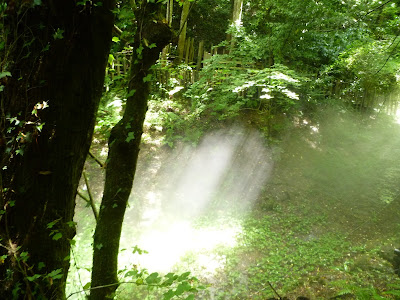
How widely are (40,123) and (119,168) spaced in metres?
1.00

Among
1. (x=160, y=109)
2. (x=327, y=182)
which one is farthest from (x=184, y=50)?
(x=327, y=182)

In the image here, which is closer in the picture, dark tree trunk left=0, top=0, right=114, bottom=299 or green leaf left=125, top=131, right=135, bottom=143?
dark tree trunk left=0, top=0, right=114, bottom=299

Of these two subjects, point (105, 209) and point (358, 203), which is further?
point (358, 203)

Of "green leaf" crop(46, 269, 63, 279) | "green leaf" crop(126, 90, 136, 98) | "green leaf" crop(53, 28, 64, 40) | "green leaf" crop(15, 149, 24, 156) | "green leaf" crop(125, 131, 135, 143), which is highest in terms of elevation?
"green leaf" crop(53, 28, 64, 40)

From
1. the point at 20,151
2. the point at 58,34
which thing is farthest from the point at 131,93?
the point at 20,151

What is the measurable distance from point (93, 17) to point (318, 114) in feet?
32.8

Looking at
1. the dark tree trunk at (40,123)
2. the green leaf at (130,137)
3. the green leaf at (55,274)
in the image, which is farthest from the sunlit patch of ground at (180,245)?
the dark tree trunk at (40,123)

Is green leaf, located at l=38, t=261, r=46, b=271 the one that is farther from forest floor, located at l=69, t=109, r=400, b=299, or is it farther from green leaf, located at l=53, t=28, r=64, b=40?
forest floor, located at l=69, t=109, r=400, b=299

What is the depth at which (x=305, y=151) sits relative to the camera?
850 cm

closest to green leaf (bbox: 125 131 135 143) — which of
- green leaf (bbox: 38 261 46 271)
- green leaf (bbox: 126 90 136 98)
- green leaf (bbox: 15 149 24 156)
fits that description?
green leaf (bbox: 126 90 136 98)

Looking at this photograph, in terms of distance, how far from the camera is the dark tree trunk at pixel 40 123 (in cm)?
140

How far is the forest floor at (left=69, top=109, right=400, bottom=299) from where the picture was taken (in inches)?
171

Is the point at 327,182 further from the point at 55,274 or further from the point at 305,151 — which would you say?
the point at 55,274

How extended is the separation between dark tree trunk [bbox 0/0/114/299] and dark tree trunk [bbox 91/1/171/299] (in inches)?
28.8
